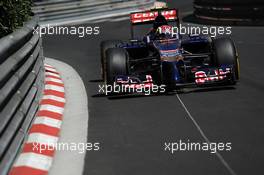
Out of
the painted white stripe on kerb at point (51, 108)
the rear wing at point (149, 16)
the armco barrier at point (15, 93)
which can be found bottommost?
the painted white stripe on kerb at point (51, 108)

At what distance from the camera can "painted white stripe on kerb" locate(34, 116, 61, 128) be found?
26.3 ft

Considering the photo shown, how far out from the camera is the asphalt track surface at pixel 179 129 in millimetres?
5871

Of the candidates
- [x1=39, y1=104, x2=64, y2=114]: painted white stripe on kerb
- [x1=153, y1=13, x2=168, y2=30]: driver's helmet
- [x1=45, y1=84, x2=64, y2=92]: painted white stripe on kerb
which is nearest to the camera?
[x1=39, y1=104, x2=64, y2=114]: painted white stripe on kerb

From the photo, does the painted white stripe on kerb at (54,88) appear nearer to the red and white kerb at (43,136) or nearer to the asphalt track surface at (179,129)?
the red and white kerb at (43,136)

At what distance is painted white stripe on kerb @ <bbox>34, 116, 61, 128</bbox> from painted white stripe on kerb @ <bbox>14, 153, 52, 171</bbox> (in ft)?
4.85

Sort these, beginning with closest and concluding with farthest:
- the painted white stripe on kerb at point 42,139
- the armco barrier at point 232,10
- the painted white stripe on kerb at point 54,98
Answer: the painted white stripe on kerb at point 42,139 → the painted white stripe on kerb at point 54,98 → the armco barrier at point 232,10

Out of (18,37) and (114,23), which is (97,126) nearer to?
(18,37)

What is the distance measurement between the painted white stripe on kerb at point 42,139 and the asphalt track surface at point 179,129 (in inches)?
18.0

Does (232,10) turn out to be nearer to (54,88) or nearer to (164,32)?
(164,32)

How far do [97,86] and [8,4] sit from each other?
277 centimetres

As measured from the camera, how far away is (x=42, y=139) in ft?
23.7

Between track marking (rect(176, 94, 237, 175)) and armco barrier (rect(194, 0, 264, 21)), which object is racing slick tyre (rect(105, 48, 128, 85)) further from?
armco barrier (rect(194, 0, 264, 21))

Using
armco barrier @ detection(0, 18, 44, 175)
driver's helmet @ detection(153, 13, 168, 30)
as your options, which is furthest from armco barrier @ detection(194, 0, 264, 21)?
armco barrier @ detection(0, 18, 44, 175)

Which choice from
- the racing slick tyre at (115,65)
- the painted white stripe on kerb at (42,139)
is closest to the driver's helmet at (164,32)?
the racing slick tyre at (115,65)
